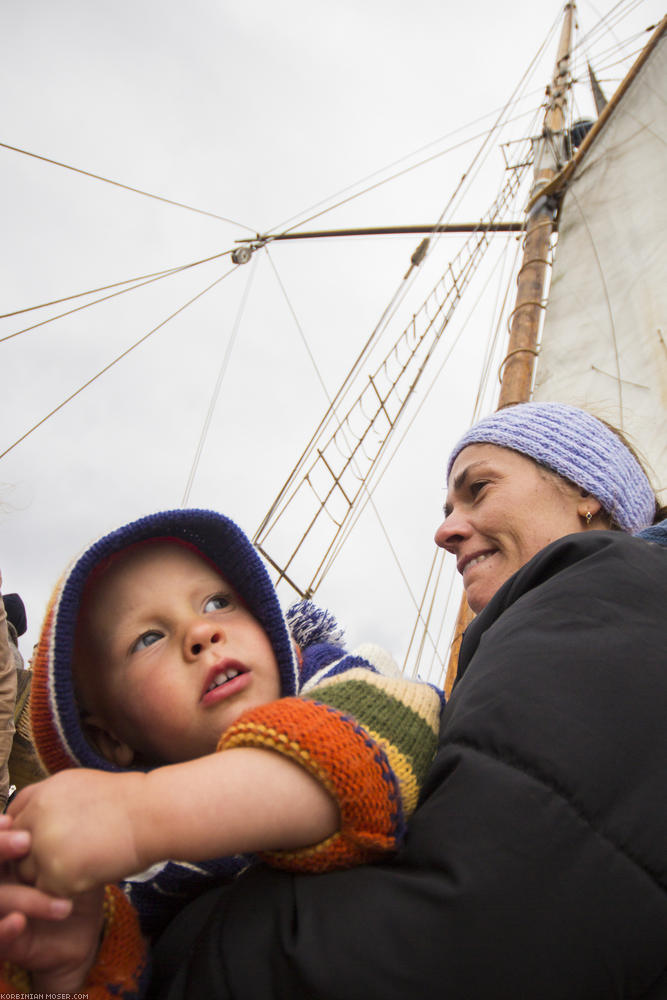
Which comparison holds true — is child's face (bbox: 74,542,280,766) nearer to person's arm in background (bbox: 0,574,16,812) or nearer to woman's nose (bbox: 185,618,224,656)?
woman's nose (bbox: 185,618,224,656)

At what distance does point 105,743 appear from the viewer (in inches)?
35.9

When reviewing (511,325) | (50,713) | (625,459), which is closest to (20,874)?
(50,713)

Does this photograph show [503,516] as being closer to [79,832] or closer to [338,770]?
[338,770]

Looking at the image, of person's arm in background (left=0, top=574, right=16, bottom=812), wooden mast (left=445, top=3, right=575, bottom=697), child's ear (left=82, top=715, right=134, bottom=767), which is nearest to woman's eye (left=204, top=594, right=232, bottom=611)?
child's ear (left=82, top=715, right=134, bottom=767)

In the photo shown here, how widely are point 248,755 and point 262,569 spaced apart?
18.9 inches

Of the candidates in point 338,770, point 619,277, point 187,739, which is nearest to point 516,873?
point 338,770

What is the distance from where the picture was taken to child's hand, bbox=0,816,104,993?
443 mm

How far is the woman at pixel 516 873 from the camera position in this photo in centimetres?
46

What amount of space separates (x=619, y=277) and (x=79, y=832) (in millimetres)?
5442

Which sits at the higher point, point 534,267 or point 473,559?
point 534,267

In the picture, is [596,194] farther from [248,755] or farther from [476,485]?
[248,755]

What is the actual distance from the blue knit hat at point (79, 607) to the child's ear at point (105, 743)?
0.07 m

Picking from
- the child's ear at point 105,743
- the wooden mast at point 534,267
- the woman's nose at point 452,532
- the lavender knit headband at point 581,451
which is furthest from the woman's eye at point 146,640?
the wooden mast at point 534,267

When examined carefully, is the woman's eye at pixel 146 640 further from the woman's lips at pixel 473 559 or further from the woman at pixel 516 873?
the woman's lips at pixel 473 559
